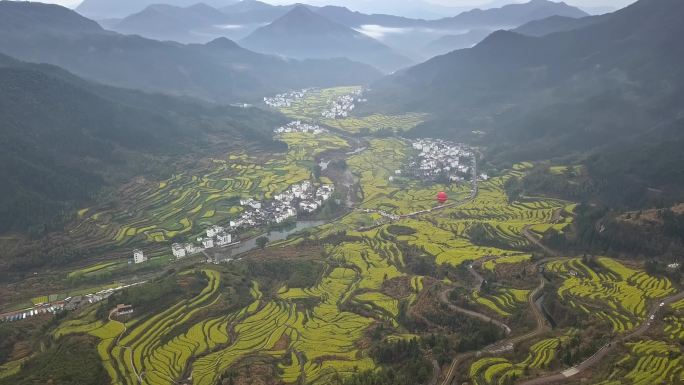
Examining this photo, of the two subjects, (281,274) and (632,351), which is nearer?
(632,351)

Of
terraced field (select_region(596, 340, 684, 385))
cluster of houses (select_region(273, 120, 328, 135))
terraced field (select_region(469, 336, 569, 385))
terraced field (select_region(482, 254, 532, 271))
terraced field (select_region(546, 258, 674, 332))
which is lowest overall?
cluster of houses (select_region(273, 120, 328, 135))

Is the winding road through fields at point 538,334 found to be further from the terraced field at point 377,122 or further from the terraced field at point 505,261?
the terraced field at point 377,122

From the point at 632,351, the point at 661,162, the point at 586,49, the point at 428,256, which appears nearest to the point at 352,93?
the point at 586,49

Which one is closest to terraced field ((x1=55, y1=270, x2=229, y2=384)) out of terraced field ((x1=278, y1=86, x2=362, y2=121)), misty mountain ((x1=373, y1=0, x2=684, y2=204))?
misty mountain ((x1=373, y1=0, x2=684, y2=204))

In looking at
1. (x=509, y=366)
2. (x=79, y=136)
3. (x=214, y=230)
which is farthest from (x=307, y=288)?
(x=79, y=136)

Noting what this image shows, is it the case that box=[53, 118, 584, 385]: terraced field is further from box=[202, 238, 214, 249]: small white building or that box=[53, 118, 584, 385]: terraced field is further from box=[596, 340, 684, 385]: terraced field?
box=[202, 238, 214, 249]: small white building

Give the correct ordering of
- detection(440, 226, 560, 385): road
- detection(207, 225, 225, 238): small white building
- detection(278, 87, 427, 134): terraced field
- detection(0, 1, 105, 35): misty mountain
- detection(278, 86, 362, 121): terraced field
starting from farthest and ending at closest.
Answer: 1. detection(0, 1, 105, 35): misty mountain
2. detection(278, 86, 362, 121): terraced field
3. detection(278, 87, 427, 134): terraced field
4. detection(207, 225, 225, 238): small white building
5. detection(440, 226, 560, 385): road

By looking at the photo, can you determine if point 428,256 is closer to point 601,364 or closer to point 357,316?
point 357,316
